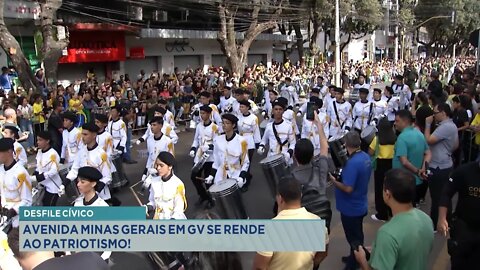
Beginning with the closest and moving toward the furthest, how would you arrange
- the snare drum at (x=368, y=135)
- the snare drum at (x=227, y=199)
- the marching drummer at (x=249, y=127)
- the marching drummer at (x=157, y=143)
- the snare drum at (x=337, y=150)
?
the snare drum at (x=227, y=199)
the marching drummer at (x=157, y=143)
the snare drum at (x=368, y=135)
the snare drum at (x=337, y=150)
the marching drummer at (x=249, y=127)

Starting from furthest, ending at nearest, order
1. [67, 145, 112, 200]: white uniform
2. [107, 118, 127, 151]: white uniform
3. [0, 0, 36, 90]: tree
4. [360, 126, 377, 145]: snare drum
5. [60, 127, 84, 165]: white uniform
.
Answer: [0, 0, 36, 90]: tree, [107, 118, 127, 151]: white uniform, [60, 127, 84, 165]: white uniform, [360, 126, 377, 145]: snare drum, [67, 145, 112, 200]: white uniform

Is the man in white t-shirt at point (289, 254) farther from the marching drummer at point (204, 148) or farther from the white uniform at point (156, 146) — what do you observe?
the white uniform at point (156, 146)

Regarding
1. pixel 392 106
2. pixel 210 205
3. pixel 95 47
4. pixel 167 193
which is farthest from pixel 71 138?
pixel 95 47

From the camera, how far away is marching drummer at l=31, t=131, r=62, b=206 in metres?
7.19

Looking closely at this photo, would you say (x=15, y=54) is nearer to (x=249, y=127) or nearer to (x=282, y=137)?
(x=249, y=127)

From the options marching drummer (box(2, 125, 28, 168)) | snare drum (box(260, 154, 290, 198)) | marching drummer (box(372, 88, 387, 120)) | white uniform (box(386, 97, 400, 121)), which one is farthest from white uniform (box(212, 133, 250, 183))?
white uniform (box(386, 97, 400, 121))

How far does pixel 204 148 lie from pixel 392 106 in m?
5.01

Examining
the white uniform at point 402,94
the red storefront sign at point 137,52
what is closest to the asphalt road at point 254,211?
the white uniform at point 402,94

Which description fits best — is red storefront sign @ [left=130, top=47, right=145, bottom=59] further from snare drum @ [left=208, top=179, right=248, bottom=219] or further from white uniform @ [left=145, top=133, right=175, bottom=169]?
snare drum @ [left=208, top=179, right=248, bottom=219]

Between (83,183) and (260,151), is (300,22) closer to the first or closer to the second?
(260,151)

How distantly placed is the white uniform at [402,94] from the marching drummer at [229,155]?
20.8 ft

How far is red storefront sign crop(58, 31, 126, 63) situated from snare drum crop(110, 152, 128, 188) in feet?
43.0

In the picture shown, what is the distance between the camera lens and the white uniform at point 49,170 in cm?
719

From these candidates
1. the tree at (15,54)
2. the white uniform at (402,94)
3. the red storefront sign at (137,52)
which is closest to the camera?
the white uniform at (402,94)
